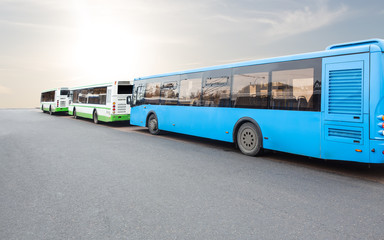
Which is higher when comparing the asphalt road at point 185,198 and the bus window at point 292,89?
the bus window at point 292,89

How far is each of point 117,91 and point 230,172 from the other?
41.3 feet

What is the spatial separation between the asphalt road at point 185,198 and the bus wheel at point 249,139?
2.04ft

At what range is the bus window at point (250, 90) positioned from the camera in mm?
8234

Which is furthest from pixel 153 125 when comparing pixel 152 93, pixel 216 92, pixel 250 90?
pixel 250 90

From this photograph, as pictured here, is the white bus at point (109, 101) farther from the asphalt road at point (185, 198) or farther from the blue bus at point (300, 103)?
the asphalt road at point (185, 198)

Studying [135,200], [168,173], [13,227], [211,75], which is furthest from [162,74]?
[13,227]

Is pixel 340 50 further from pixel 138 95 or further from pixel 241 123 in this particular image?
pixel 138 95

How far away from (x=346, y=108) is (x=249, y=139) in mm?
2931

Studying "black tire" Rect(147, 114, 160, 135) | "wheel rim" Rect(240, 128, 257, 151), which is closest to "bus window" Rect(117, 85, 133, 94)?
"black tire" Rect(147, 114, 160, 135)

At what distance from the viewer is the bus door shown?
6.17m

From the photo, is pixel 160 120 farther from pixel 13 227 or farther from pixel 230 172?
pixel 13 227

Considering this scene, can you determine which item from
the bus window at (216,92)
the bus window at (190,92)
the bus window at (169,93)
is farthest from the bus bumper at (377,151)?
the bus window at (169,93)

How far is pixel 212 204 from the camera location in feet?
13.9

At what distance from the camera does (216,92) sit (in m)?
9.94
